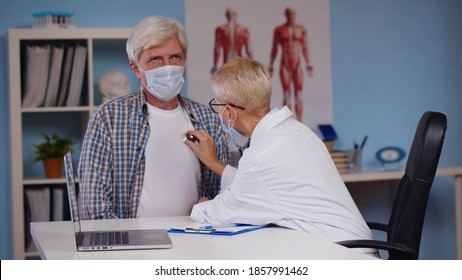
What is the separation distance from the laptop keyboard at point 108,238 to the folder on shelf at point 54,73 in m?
1.69

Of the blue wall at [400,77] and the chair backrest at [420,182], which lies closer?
the chair backrest at [420,182]

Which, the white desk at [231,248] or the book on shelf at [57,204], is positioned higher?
the white desk at [231,248]

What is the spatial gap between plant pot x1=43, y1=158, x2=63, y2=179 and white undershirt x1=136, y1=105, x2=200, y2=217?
1.14 metres

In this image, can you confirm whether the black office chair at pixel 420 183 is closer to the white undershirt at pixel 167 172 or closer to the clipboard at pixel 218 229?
the clipboard at pixel 218 229

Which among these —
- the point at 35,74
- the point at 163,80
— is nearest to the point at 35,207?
the point at 35,74

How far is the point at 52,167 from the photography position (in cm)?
380

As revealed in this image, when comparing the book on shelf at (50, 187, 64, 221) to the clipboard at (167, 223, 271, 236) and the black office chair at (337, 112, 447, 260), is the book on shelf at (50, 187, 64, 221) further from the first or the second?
the black office chair at (337, 112, 447, 260)

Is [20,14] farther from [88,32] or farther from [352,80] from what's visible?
[352,80]

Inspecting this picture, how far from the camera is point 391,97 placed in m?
4.54

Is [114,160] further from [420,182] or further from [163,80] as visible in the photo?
[420,182]

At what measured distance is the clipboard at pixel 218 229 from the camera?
7.25 feet

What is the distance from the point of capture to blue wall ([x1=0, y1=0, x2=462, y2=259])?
4461mm

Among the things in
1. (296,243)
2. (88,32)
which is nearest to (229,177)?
(296,243)

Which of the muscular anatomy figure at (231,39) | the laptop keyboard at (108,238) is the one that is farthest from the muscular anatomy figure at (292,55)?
the laptop keyboard at (108,238)
